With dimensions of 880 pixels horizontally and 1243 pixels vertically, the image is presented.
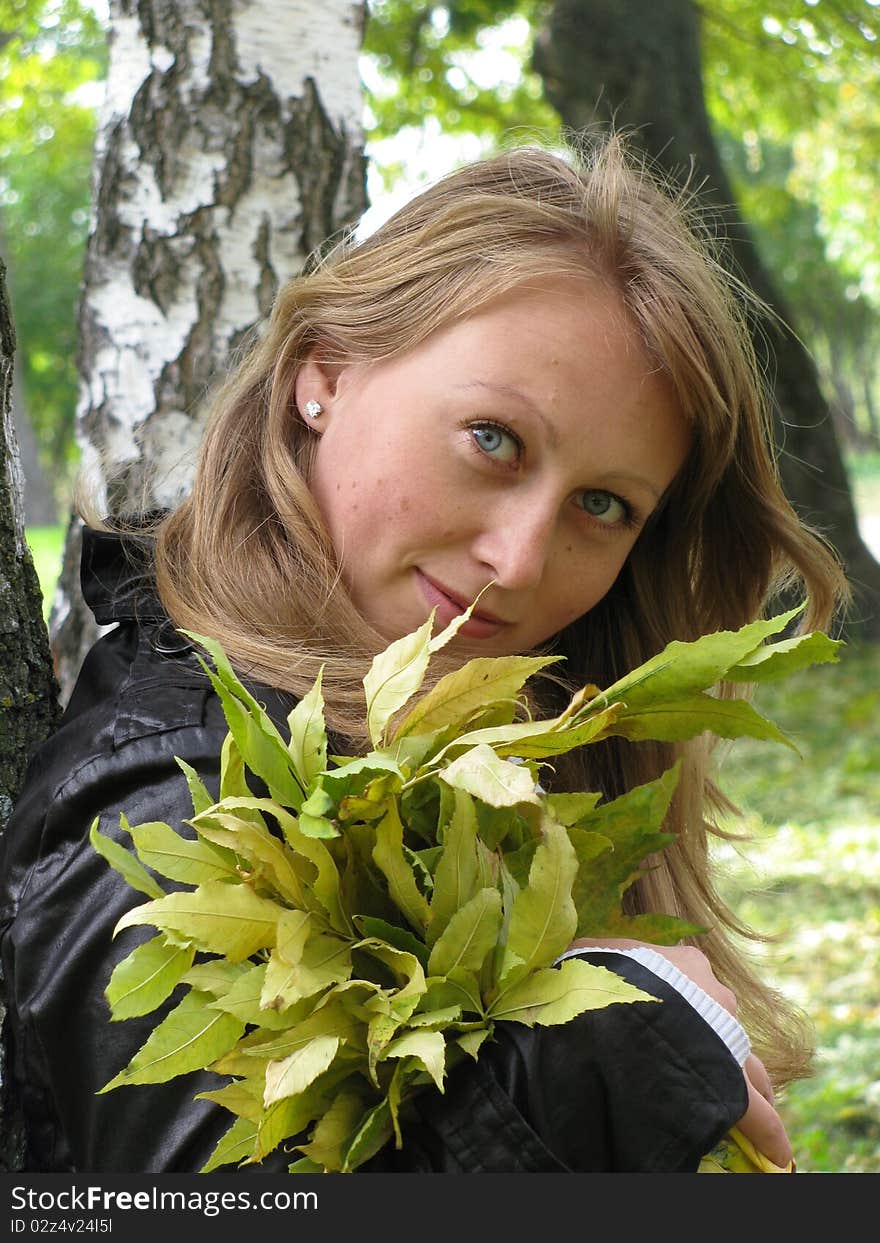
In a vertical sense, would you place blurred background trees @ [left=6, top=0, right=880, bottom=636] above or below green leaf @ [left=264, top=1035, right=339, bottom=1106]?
above

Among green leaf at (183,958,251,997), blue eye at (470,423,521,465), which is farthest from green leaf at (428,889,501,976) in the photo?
blue eye at (470,423,521,465)

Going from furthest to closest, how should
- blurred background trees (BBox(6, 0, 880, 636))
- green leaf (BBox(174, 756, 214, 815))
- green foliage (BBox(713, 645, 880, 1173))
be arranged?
blurred background trees (BBox(6, 0, 880, 636)) → green foliage (BBox(713, 645, 880, 1173)) → green leaf (BBox(174, 756, 214, 815))

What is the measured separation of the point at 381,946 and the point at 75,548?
5.86 feet

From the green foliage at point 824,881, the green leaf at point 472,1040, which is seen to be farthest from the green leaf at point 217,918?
the green foliage at point 824,881

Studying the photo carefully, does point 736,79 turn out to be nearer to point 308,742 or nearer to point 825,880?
point 825,880

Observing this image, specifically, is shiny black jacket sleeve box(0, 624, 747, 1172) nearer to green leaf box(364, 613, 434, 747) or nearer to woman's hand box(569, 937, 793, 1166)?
woman's hand box(569, 937, 793, 1166)

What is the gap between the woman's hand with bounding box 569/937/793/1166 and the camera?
57.3 inches

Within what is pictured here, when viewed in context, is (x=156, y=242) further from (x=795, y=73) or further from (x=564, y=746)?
(x=795, y=73)

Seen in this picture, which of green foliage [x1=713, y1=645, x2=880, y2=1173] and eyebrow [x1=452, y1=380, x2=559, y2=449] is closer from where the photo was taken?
eyebrow [x1=452, y1=380, x2=559, y2=449]

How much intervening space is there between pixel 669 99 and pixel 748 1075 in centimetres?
747

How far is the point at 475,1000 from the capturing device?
1.30m

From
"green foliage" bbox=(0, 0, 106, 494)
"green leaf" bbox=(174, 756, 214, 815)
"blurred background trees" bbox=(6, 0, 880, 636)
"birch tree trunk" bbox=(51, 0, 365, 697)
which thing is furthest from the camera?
"green foliage" bbox=(0, 0, 106, 494)

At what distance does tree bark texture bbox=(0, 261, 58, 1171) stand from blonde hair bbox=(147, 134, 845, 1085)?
8.2 inches

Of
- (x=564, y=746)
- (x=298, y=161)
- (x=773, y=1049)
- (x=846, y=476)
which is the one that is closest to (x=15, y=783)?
(x=564, y=746)
